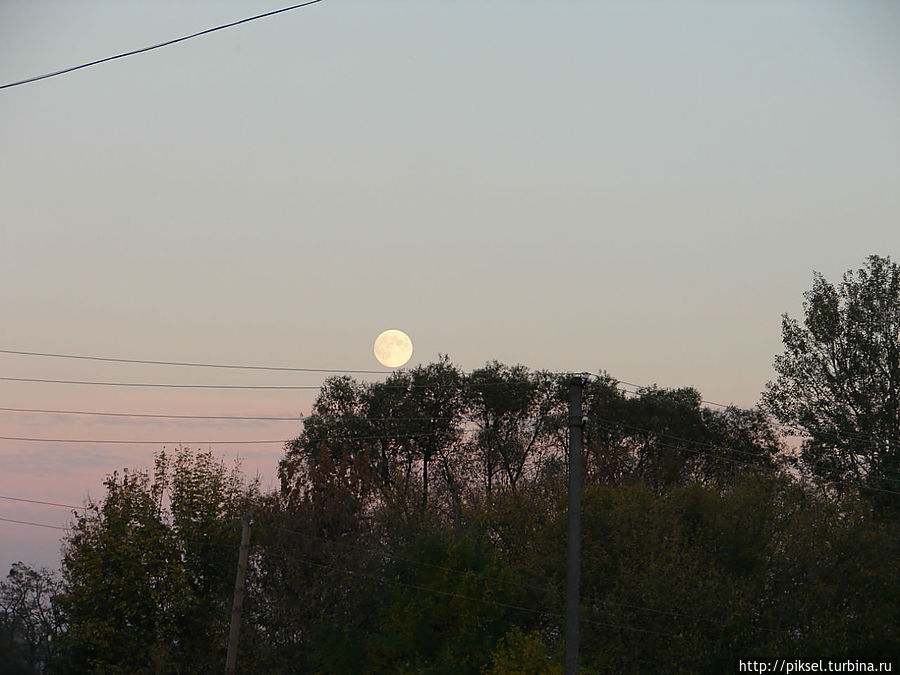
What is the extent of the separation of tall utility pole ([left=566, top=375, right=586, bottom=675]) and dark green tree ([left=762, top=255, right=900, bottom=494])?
111ft

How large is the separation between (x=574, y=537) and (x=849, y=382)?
Result: 37.8m

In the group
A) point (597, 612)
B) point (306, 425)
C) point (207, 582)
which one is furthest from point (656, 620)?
point (306, 425)

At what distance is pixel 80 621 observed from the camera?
5406 centimetres

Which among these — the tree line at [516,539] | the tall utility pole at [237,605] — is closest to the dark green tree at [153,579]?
the tree line at [516,539]

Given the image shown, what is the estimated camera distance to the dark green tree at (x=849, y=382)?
55.0 m

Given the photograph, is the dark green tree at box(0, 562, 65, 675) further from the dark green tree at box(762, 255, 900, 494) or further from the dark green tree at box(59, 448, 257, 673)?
the dark green tree at box(762, 255, 900, 494)

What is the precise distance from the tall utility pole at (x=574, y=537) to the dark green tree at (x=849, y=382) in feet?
111

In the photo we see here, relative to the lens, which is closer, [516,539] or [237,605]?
[237,605]

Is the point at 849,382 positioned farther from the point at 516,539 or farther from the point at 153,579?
the point at 153,579

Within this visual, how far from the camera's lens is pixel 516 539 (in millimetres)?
48375

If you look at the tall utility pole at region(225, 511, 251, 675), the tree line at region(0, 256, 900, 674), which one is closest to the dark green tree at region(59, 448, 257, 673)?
the tree line at region(0, 256, 900, 674)

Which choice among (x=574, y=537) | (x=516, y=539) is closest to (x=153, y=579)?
(x=516, y=539)

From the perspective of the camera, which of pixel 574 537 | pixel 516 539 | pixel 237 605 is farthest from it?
pixel 516 539

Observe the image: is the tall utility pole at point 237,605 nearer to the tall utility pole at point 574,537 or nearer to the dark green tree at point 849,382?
the tall utility pole at point 574,537
